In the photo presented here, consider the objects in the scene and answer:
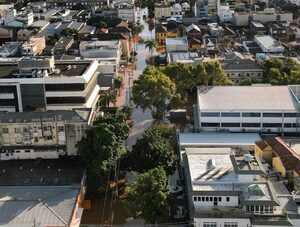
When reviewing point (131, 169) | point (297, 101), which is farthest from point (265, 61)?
point (131, 169)

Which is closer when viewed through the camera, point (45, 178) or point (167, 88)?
point (45, 178)

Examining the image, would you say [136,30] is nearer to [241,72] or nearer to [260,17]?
[260,17]

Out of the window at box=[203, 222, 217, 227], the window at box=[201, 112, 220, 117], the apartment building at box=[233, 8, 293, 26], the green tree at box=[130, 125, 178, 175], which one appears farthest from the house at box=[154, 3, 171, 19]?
the window at box=[203, 222, 217, 227]

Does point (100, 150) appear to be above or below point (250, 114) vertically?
above

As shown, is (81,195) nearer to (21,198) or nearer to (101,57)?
(21,198)

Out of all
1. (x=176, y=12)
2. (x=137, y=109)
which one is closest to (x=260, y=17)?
(x=176, y=12)
